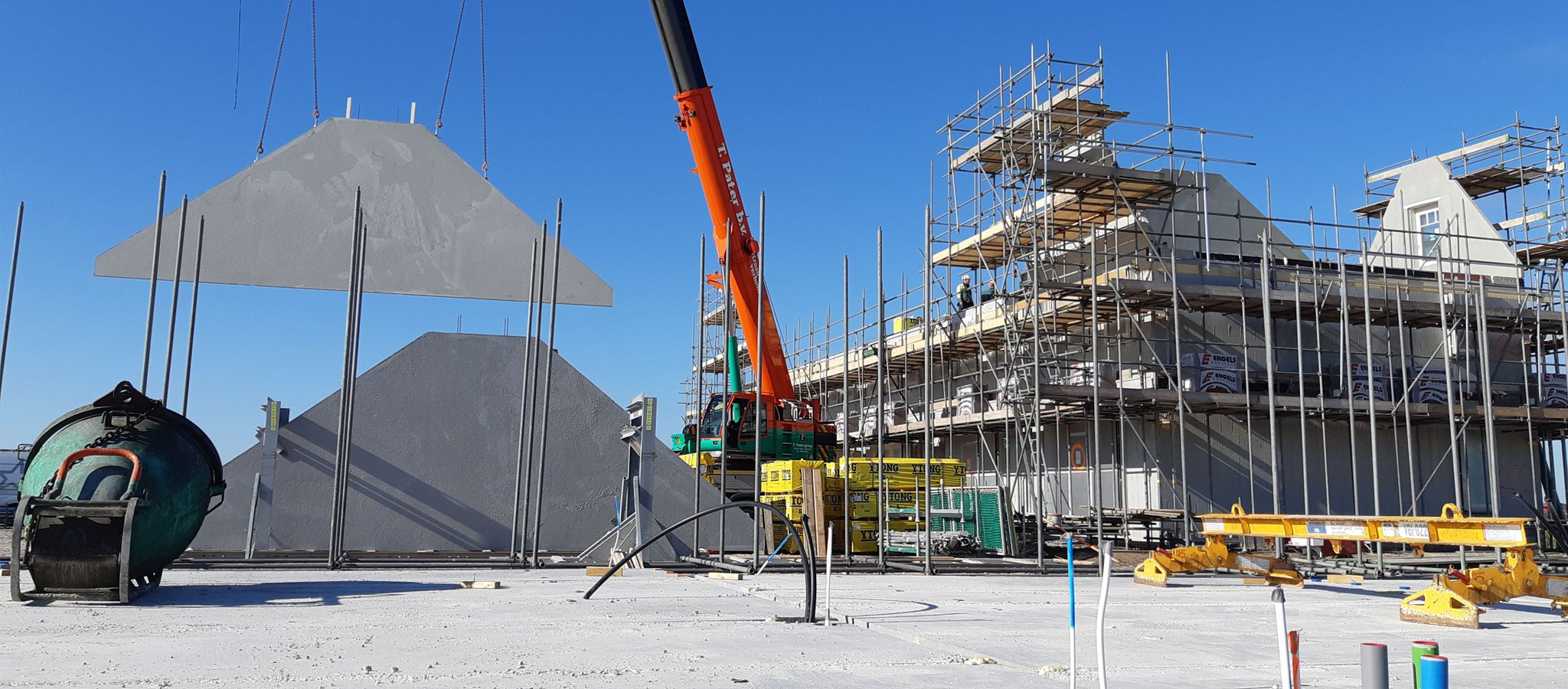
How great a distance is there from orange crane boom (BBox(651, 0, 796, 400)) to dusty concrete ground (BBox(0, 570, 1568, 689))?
28.9ft

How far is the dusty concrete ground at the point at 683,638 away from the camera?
6047 mm

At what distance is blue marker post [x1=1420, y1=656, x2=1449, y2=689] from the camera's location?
3660 millimetres

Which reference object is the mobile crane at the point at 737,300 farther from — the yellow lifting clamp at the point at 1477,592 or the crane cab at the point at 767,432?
the yellow lifting clamp at the point at 1477,592

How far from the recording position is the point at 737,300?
21.4m

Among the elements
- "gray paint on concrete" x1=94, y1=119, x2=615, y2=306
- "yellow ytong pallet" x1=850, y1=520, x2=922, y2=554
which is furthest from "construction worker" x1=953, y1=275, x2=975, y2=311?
"gray paint on concrete" x1=94, y1=119, x2=615, y2=306

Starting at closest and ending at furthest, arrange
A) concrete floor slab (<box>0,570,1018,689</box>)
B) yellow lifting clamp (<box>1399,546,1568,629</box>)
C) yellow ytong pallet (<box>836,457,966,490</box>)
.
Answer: concrete floor slab (<box>0,570,1018,689</box>) → yellow lifting clamp (<box>1399,546,1568,629</box>) → yellow ytong pallet (<box>836,457,966,490</box>)

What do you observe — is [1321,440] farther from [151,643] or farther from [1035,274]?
[151,643]

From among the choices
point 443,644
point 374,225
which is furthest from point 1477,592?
point 374,225

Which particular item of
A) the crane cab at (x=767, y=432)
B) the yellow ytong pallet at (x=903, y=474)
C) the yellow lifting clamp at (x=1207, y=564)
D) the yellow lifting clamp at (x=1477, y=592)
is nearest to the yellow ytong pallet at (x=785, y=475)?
the crane cab at (x=767, y=432)

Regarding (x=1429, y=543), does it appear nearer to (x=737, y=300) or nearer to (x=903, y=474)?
(x=903, y=474)

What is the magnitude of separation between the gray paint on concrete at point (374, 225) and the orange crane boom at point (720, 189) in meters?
2.53

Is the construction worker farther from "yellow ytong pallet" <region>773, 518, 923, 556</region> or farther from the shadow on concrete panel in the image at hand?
the shadow on concrete panel

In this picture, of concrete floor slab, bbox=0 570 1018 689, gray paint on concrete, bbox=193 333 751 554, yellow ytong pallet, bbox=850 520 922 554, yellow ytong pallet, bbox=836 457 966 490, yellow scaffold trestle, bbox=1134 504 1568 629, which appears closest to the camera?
concrete floor slab, bbox=0 570 1018 689

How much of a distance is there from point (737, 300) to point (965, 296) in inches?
334
